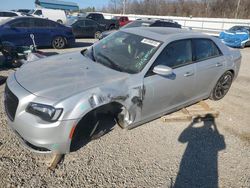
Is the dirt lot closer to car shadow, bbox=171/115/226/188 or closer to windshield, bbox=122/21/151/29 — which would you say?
car shadow, bbox=171/115/226/188

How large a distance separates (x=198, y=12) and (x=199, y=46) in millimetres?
48908

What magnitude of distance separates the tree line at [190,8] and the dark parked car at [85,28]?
33893mm

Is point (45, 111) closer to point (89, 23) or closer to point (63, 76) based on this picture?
point (63, 76)

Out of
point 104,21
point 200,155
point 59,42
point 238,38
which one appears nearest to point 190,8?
point 104,21

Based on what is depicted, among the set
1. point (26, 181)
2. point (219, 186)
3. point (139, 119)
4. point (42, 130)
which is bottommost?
point (219, 186)

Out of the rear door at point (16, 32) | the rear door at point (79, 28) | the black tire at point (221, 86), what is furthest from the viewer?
the rear door at point (79, 28)

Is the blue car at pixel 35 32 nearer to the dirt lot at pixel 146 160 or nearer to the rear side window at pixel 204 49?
the dirt lot at pixel 146 160

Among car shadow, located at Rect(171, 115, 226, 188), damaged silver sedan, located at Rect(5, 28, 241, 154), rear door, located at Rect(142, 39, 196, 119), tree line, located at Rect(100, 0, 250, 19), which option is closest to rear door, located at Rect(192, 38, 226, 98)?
damaged silver sedan, located at Rect(5, 28, 241, 154)

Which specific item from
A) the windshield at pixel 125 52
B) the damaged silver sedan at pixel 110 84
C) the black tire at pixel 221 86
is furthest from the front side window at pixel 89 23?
the black tire at pixel 221 86

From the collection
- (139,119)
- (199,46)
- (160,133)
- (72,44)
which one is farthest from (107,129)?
(72,44)

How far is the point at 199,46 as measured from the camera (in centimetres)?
410

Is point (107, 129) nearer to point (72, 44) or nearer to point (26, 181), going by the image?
point (26, 181)

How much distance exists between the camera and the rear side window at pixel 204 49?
402 centimetres

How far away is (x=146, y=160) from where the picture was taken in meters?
3.04
